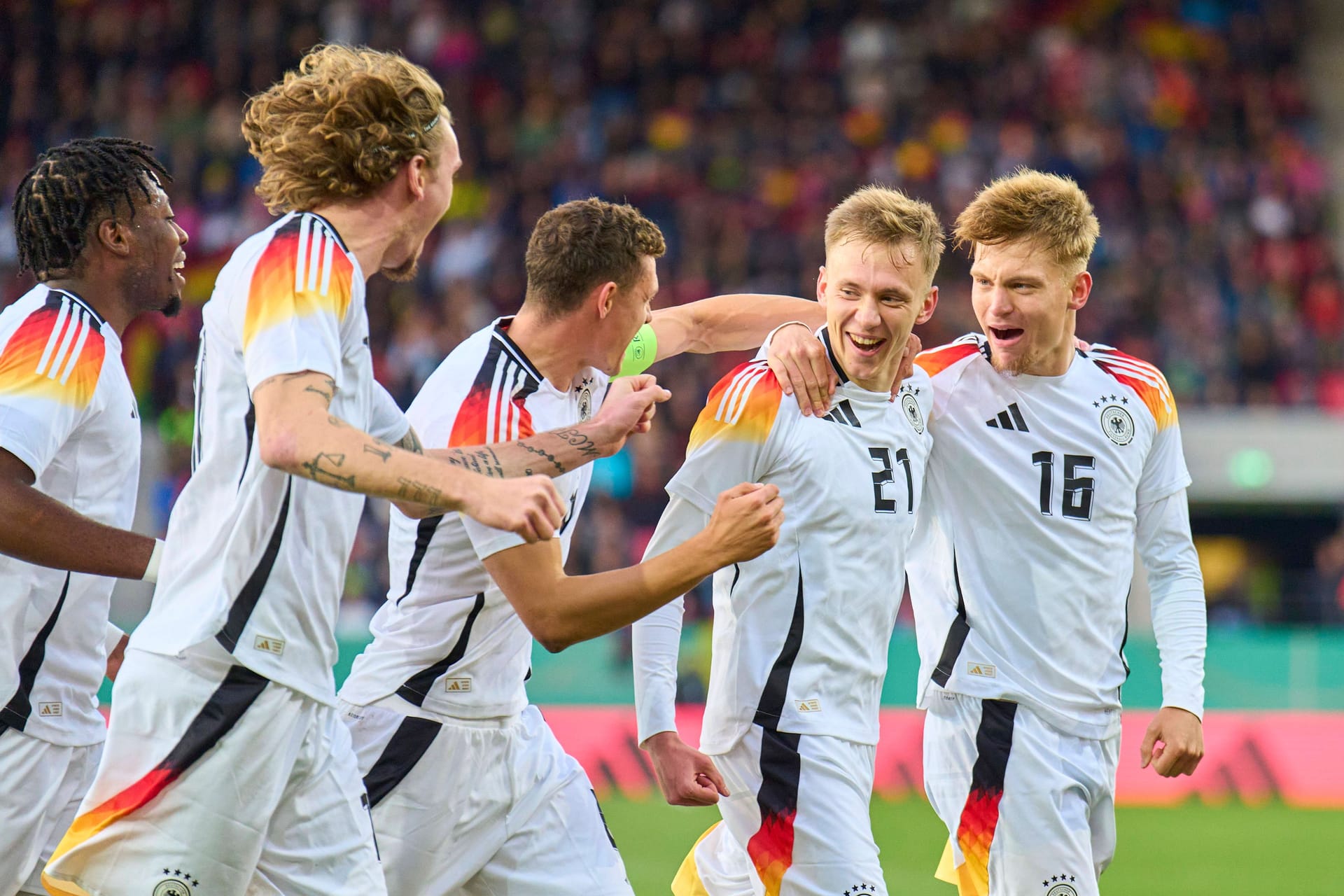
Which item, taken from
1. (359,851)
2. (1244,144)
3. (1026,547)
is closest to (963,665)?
(1026,547)

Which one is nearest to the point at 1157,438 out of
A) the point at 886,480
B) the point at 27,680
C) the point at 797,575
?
the point at 886,480

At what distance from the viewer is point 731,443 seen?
4.45m

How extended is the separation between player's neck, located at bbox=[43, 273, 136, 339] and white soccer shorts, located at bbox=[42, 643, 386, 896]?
1.36 meters

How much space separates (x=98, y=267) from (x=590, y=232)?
4.70 ft

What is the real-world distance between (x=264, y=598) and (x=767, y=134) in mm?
17461

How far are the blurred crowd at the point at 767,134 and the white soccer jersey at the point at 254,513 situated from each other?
12.3 meters

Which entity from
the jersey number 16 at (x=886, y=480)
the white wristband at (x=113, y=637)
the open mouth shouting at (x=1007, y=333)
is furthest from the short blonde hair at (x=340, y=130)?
the open mouth shouting at (x=1007, y=333)

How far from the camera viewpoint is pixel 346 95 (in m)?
3.50

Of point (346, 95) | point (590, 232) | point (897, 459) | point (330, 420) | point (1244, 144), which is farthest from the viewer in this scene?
point (1244, 144)

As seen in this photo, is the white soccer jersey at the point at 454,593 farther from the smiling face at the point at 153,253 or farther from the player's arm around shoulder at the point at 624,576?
the smiling face at the point at 153,253

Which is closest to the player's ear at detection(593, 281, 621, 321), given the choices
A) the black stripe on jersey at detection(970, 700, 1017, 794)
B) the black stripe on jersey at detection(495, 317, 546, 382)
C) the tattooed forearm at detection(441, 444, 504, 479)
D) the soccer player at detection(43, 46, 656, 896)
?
the black stripe on jersey at detection(495, 317, 546, 382)

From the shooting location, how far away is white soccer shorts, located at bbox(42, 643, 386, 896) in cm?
329

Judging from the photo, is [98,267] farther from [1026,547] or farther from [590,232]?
[1026,547]

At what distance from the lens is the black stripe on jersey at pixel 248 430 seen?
3326mm
